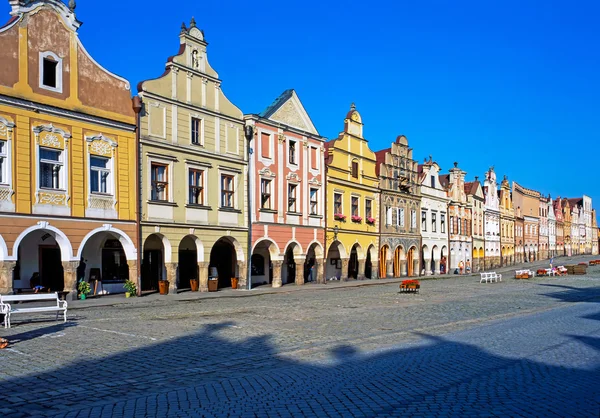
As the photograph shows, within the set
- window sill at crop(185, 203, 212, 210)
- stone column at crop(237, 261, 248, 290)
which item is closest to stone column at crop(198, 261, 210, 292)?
window sill at crop(185, 203, 212, 210)

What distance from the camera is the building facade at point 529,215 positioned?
277 ft

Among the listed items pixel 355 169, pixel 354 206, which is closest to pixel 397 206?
pixel 354 206

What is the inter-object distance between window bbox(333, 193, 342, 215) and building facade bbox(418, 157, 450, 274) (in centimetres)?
1484

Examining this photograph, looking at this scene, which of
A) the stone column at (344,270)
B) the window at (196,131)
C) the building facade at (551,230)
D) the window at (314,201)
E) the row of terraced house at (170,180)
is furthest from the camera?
the building facade at (551,230)

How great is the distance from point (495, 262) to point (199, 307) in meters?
57.7

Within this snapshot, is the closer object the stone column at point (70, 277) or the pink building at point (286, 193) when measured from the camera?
the stone column at point (70, 277)

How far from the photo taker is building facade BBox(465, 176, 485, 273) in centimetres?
6562

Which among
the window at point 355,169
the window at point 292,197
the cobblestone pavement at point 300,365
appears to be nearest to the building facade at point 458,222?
the window at point 355,169

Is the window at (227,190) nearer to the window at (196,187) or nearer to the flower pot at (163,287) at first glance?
the window at (196,187)

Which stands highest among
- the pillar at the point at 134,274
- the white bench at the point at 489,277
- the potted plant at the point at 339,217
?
the potted plant at the point at 339,217

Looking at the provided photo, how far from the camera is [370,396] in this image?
806 centimetres

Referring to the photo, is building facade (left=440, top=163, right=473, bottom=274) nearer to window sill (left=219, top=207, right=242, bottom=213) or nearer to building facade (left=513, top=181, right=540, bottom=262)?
building facade (left=513, top=181, right=540, bottom=262)

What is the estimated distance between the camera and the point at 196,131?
3064cm

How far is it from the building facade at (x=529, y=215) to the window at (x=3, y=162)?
7276 centimetres
